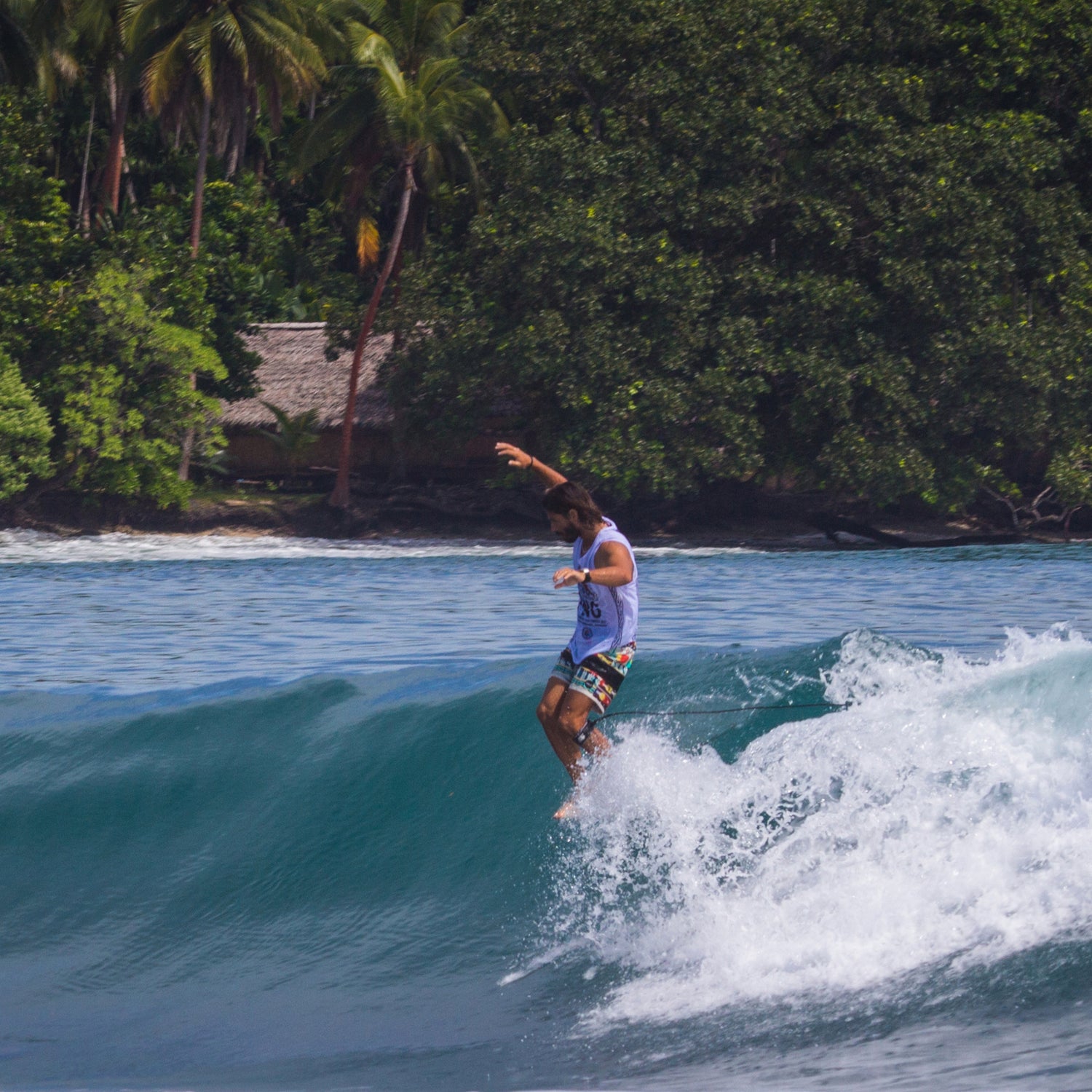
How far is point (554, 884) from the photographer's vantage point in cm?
648

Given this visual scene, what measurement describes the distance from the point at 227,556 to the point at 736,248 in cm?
1057

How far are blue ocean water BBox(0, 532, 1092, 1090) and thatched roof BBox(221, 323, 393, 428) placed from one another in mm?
22164

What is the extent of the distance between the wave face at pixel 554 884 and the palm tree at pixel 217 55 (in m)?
21.0

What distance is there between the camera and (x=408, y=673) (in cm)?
963

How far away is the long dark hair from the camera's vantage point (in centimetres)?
600

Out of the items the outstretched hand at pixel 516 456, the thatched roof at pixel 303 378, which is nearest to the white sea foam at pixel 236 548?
the thatched roof at pixel 303 378

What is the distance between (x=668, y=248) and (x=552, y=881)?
20841 millimetres

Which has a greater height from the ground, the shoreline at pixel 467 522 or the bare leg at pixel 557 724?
the bare leg at pixel 557 724

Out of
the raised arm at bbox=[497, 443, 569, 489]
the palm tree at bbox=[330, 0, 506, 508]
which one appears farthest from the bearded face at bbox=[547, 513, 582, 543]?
the palm tree at bbox=[330, 0, 506, 508]

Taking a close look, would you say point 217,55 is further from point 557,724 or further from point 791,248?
point 557,724

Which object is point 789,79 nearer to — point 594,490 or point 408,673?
point 594,490

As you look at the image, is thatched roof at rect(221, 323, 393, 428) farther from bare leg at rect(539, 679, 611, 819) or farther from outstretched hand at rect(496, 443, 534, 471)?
bare leg at rect(539, 679, 611, 819)

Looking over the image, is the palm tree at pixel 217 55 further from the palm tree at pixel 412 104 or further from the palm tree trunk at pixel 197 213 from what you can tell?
the palm tree at pixel 412 104

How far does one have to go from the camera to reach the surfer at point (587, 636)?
601cm
